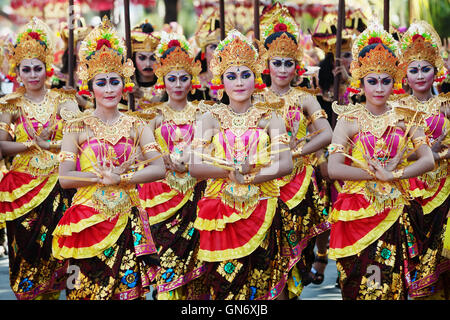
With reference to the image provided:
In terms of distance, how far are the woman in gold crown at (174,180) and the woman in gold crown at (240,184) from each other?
39.2 inches

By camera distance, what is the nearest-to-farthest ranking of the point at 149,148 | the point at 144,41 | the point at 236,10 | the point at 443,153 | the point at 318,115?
the point at 149,148 < the point at 443,153 < the point at 318,115 < the point at 144,41 < the point at 236,10

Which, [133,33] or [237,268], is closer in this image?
[237,268]

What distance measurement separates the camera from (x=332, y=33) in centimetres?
957

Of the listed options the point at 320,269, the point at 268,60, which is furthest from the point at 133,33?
the point at 320,269

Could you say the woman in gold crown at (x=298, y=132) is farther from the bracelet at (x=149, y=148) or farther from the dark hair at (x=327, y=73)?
the dark hair at (x=327, y=73)

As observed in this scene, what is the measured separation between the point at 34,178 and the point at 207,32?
122 inches

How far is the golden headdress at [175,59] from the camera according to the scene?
7273 mm

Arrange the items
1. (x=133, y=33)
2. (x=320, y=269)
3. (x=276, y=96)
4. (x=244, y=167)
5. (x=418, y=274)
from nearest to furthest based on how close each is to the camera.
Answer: (x=244, y=167) → (x=418, y=274) → (x=276, y=96) → (x=320, y=269) → (x=133, y=33)

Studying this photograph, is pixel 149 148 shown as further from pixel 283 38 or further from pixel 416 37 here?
pixel 416 37

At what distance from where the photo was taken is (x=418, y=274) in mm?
6449

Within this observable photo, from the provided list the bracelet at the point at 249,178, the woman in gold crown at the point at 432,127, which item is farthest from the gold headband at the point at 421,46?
the bracelet at the point at 249,178

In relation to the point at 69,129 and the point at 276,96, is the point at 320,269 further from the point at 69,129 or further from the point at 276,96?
the point at 69,129

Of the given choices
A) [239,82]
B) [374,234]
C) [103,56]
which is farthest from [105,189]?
[374,234]

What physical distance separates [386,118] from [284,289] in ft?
4.56
